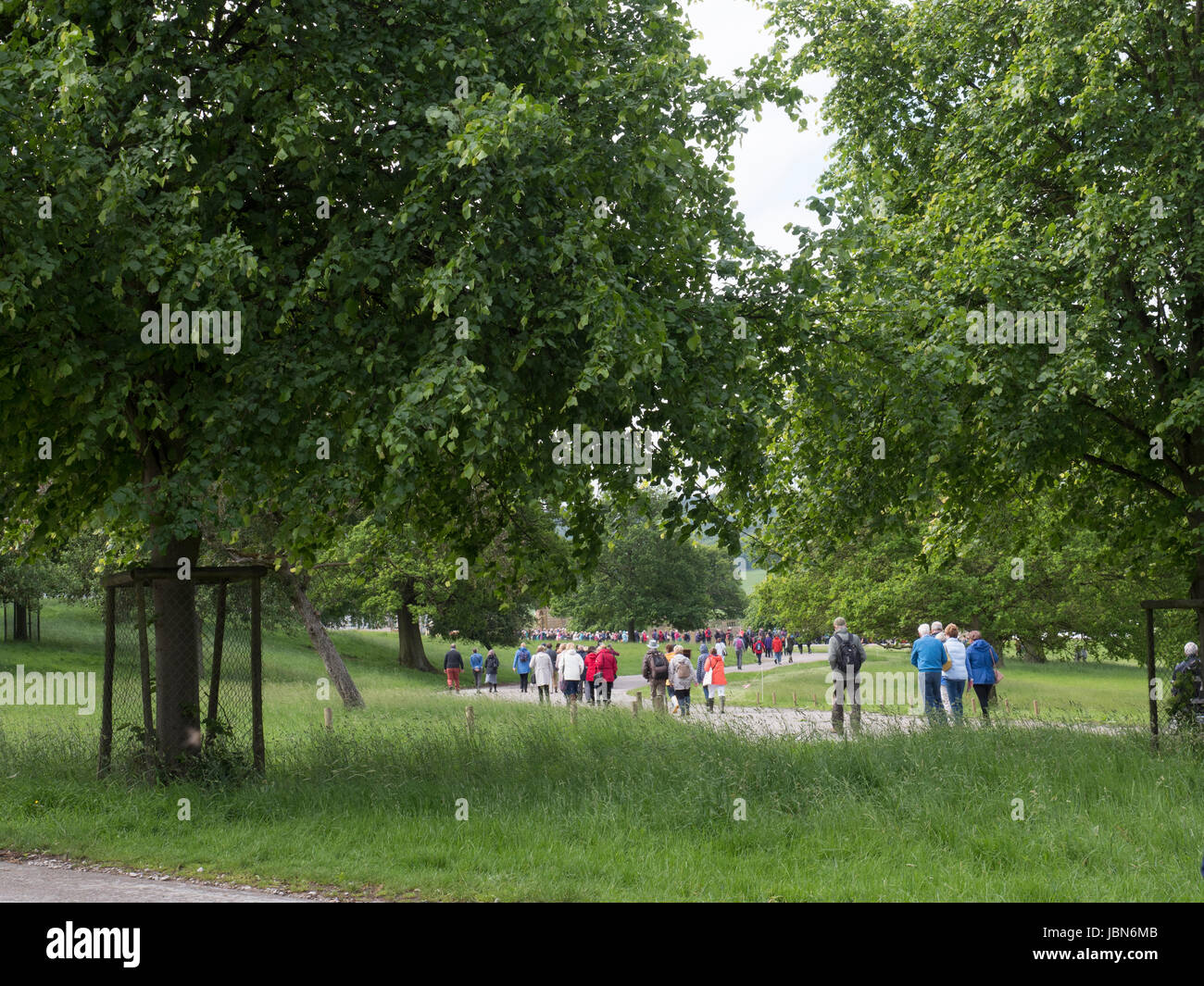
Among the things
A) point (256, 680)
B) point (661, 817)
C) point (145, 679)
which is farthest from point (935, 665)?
point (145, 679)

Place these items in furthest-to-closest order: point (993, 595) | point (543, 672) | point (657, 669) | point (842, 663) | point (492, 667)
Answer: point (492, 667), point (993, 595), point (543, 672), point (657, 669), point (842, 663)

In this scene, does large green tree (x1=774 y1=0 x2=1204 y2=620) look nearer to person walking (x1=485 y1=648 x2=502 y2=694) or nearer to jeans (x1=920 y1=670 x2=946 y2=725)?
jeans (x1=920 y1=670 x2=946 y2=725)

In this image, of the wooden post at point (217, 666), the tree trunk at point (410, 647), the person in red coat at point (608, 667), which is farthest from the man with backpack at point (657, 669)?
the tree trunk at point (410, 647)

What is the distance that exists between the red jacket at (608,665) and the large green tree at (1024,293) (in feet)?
43.9

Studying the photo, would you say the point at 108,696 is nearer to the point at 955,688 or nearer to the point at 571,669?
the point at 955,688

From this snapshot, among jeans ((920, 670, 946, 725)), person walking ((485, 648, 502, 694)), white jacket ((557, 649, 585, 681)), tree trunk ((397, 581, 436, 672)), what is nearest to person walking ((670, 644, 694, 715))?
white jacket ((557, 649, 585, 681))

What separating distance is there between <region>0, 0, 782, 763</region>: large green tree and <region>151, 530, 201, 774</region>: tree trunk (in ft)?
0.09

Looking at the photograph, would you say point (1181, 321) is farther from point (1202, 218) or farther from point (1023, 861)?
point (1023, 861)

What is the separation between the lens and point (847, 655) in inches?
704

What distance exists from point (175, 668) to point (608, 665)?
58.8ft

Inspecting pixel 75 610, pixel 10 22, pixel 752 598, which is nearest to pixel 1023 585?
pixel 752 598

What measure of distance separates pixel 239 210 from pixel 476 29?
2966mm

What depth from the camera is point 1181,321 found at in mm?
13578

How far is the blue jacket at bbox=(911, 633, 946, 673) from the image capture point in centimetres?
1672
